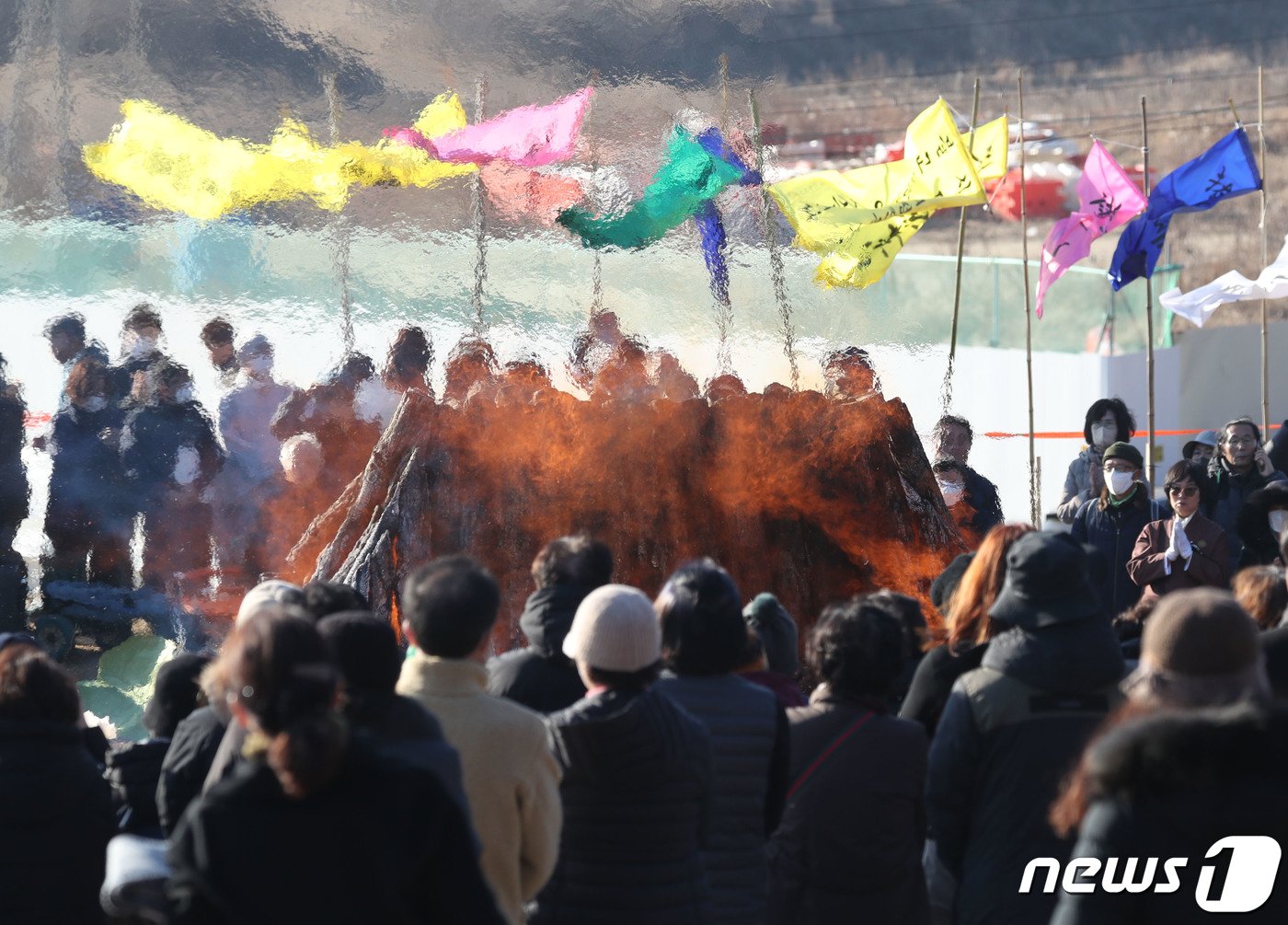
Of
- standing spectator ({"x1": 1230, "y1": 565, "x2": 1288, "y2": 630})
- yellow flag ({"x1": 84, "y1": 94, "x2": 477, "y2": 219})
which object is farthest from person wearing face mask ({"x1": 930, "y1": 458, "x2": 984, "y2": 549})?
standing spectator ({"x1": 1230, "y1": 565, "x2": 1288, "y2": 630})

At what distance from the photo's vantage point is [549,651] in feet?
13.2

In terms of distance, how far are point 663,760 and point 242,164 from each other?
25.2ft

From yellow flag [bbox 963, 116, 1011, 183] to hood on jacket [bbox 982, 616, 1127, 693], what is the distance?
7.63 metres

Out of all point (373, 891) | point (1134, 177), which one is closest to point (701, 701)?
point (373, 891)

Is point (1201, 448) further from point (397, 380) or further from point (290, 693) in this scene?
point (290, 693)

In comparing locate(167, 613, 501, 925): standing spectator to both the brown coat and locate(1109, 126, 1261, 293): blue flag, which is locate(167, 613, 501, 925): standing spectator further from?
locate(1109, 126, 1261, 293): blue flag

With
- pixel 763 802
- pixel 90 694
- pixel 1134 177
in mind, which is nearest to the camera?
pixel 763 802

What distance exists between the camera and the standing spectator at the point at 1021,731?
3527mm

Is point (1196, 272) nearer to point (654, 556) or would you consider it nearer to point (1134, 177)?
point (1134, 177)

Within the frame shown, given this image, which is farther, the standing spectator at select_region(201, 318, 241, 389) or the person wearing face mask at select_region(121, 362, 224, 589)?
the standing spectator at select_region(201, 318, 241, 389)

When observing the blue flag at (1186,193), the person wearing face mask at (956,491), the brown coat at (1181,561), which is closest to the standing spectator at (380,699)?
the brown coat at (1181,561)

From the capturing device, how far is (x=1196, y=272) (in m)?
24.2

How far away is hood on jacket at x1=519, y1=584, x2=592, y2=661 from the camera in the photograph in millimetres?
4031

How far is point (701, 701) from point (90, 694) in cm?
581
